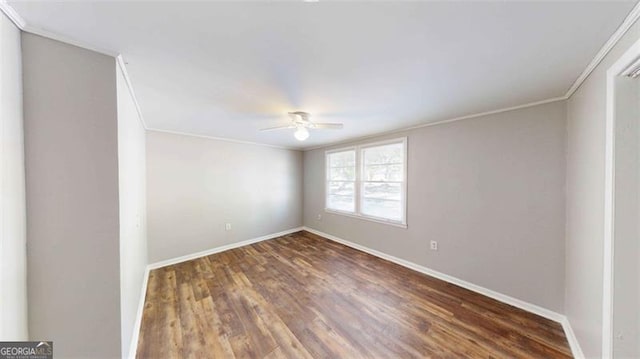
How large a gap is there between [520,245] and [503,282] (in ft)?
1.57

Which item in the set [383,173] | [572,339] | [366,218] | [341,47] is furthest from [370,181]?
[341,47]

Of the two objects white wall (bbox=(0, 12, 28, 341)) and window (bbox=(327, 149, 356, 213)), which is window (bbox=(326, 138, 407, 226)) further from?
white wall (bbox=(0, 12, 28, 341))

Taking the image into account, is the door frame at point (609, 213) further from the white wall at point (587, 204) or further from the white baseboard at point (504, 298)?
the white baseboard at point (504, 298)

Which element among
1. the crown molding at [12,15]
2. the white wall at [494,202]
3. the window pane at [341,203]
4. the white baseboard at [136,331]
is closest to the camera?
the crown molding at [12,15]

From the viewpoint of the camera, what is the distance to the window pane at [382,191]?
139 inches

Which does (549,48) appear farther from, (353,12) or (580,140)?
(353,12)

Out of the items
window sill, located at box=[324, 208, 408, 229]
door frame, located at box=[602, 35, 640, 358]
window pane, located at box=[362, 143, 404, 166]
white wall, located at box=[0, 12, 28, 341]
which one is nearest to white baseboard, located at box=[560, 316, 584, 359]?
door frame, located at box=[602, 35, 640, 358]

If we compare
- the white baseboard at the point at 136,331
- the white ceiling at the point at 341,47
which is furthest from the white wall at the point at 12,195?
the white baseboard at the point at 136,331

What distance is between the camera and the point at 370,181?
13.0ft

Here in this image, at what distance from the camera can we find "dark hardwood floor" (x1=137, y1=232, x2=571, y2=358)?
69.0 inches

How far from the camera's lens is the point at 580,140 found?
1.73 metres

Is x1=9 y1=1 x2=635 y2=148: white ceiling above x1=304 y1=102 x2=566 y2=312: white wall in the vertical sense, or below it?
above

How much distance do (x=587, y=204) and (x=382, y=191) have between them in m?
2.36

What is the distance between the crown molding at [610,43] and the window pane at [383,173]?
6.77ft
